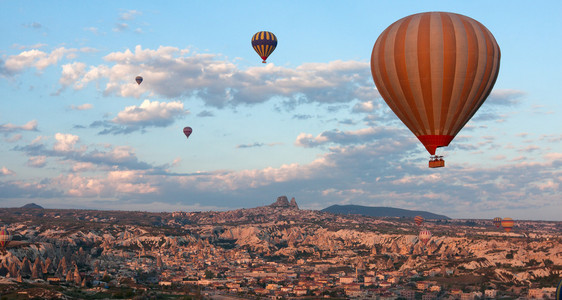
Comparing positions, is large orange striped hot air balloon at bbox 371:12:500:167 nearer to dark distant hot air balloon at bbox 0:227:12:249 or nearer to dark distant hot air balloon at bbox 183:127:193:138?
dark distant hot air balloon at bbox 183:127:193:138

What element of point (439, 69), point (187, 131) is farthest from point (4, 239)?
point (439, 69)

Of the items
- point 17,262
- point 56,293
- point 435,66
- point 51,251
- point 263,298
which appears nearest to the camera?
point 435,66

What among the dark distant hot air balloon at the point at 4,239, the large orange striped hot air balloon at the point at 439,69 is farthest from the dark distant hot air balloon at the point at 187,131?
the large orange striped hot air balloon at the point at 439,69

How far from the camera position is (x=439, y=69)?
222 ft

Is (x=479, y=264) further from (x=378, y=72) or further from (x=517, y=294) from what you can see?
(x=378, y=72)

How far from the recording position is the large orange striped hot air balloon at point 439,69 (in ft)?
222

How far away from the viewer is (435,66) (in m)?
67.8

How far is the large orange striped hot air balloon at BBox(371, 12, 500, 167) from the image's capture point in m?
67.6

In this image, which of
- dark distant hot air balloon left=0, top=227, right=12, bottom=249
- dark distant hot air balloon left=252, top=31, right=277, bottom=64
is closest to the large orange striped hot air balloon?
dark distant hot air balloon left=252, top=31, right=277, bottom=64

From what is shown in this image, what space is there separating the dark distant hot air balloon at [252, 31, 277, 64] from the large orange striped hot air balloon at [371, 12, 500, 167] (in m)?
58.0

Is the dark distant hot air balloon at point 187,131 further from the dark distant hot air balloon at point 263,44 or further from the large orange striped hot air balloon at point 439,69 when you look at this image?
the large orange striped hot air balloon at point 439,69

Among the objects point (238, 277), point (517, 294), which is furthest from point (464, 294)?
point (238, 277)

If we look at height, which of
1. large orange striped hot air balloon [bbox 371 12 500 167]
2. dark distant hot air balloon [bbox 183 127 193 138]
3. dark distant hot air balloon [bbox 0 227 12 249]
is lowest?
dark distant hot air balloon [bbox 0 227 12 249]

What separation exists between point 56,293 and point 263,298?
49.1m
